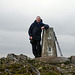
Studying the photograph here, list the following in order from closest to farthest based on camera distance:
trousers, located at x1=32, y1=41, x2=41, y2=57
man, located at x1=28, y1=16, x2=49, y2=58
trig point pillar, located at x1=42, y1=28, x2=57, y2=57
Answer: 1. trig point pillar, located at x1=42, y1=28, x2=57, y2=57
2. man, located at x1=28, y1=16, x2=49, y2=58
3. trousers, located at x1=32, y1=41, x2=41, y2=57

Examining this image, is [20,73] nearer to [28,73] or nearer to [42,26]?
[28,73]

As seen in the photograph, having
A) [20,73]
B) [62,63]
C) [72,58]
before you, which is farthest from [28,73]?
[72,58]

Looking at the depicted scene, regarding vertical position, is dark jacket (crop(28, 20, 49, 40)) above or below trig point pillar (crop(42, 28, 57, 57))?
above

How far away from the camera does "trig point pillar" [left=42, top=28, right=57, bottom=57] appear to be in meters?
14.2

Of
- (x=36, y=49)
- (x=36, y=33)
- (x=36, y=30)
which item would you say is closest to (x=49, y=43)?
(x=36, y=33)

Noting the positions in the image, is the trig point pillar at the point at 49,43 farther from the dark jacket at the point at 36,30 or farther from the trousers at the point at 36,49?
the trousers at the point at 36,49

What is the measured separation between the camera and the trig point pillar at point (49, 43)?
561 inches

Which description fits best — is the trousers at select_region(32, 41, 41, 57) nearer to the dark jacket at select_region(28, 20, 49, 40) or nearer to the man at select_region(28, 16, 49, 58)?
the man at select_region(28, 16, 49, 58)

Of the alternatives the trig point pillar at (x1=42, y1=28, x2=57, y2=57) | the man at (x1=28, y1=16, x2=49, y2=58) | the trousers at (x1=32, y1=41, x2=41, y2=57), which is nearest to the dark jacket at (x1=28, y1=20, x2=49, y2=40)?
the man at (x1=28, y1=16, x2=49, y2=58)

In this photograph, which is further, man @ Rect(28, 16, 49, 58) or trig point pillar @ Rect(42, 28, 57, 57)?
man @ Rect(28, 16, 49, 58)

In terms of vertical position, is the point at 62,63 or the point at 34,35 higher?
the point at 34,35

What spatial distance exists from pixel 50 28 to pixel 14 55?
3338 mm

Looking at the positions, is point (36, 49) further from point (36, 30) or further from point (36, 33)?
point (36, 30)

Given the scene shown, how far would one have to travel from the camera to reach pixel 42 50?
47.6ft
